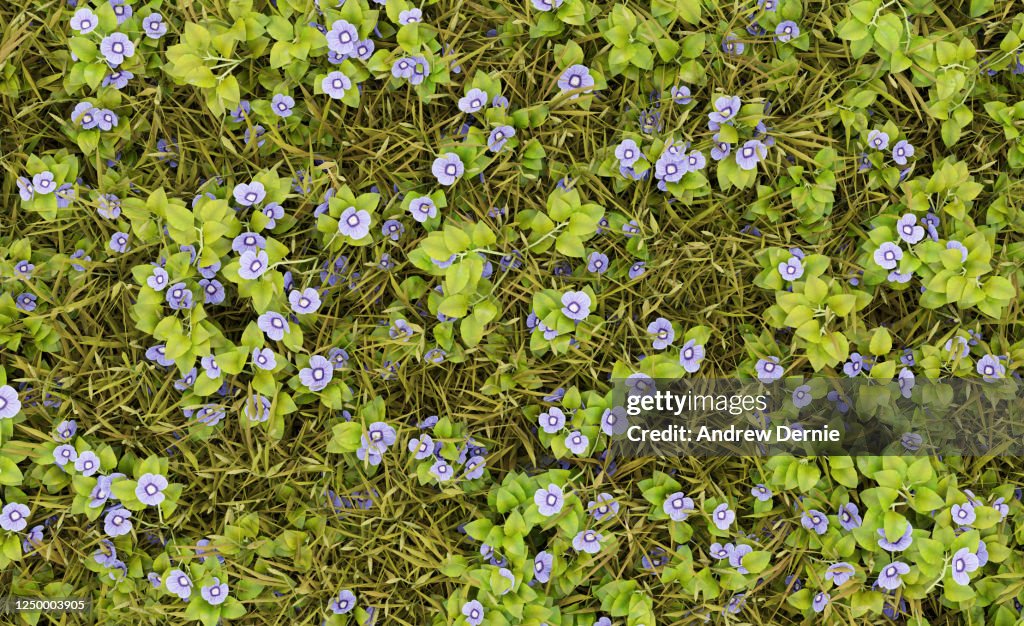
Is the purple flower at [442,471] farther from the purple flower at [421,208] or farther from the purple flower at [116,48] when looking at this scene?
the purple flower at [116,48]

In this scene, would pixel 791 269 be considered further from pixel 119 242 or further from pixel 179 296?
pixel 119 242

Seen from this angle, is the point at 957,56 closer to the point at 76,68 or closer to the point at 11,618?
the point at 76,68

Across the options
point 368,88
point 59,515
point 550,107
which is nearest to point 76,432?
point 59,515

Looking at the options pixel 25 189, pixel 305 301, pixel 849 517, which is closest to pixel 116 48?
pixel 25 189

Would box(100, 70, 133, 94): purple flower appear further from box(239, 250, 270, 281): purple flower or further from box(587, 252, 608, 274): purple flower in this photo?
box(587, 252, 608, 274): purple flower

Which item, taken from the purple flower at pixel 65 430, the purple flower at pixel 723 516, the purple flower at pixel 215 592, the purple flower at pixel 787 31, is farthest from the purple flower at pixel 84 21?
the purple flower at pixel 723 516
